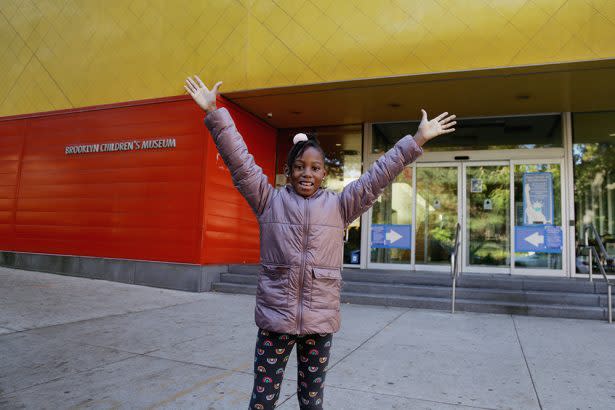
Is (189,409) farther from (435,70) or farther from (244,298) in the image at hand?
(435,70)

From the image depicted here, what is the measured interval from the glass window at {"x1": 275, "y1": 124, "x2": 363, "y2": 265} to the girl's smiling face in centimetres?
832

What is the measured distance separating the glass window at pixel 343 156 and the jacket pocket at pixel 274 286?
8.42m

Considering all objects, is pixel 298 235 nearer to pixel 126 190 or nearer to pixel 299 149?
pixel 299 149

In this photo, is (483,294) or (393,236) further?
(393,236)

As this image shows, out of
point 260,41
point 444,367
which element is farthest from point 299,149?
point 260,41

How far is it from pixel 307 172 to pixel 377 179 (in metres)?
0.34

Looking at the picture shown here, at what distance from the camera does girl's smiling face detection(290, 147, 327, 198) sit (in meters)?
2.06

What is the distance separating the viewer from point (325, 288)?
202 centimetres

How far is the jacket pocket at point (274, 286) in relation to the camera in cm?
197

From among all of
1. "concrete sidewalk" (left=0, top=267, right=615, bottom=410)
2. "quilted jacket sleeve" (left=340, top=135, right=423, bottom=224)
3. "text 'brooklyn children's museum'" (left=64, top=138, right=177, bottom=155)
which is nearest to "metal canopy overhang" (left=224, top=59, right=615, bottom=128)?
"text 'brooklyn children's museum'" (left=64, top=138, right=177, bottom=155)

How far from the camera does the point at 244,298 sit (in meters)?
7.73

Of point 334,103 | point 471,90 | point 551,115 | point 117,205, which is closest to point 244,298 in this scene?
point 117,205

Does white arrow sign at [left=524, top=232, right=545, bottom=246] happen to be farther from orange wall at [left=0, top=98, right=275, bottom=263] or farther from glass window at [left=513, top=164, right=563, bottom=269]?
orange wall at [left=0, top=98, right=275, bottom=263]

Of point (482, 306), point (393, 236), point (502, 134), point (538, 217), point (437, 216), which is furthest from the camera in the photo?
point (393, 236)
